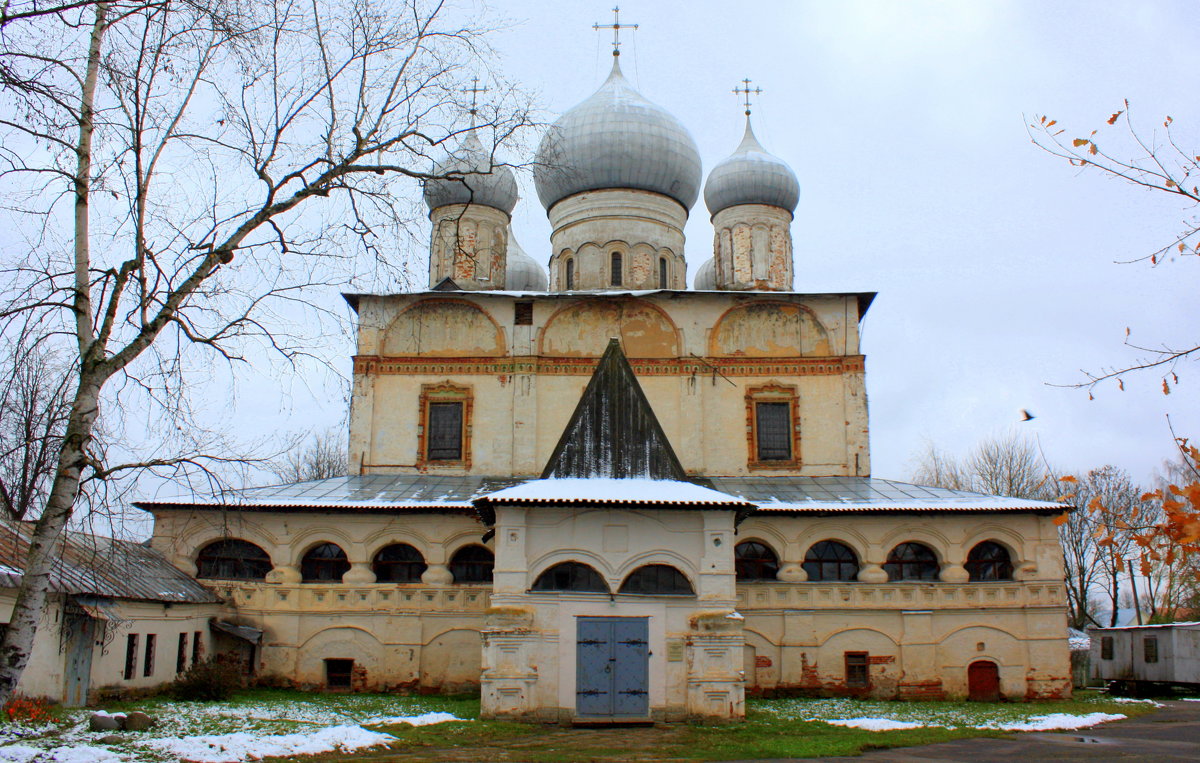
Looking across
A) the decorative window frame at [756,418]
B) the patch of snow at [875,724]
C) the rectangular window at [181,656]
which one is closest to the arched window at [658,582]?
the patch of snow at [875,724]

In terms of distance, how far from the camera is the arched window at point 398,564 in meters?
16.5

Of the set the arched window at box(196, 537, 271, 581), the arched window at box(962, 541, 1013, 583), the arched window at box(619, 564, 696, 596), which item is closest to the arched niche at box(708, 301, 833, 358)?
the arched window at box(962, 541, 1013, 583)

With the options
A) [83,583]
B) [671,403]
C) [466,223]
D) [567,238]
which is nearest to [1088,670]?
[671,403]

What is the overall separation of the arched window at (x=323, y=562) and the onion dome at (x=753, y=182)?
1185 cm

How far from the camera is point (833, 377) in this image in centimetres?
1845

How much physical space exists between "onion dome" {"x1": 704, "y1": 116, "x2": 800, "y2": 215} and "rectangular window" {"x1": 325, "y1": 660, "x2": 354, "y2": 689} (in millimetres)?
13088

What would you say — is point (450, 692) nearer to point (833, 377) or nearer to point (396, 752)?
point (396, 752)

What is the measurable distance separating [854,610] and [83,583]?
1168 centimetres

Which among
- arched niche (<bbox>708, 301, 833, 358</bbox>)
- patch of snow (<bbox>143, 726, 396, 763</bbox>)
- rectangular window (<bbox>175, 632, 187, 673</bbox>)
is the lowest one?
patch of snow (<bbox>143, 726, 396, 763</bbox>)

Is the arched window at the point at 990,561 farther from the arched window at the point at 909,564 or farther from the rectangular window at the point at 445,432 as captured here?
the rectangular window at the point at 445,432

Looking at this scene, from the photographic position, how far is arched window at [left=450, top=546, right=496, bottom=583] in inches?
649

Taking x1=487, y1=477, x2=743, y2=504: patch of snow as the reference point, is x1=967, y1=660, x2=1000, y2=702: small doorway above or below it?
below

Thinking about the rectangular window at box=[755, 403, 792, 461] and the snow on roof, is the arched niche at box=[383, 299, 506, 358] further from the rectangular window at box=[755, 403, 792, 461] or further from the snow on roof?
the snow on roof

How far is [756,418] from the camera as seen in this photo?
60.4 feet
